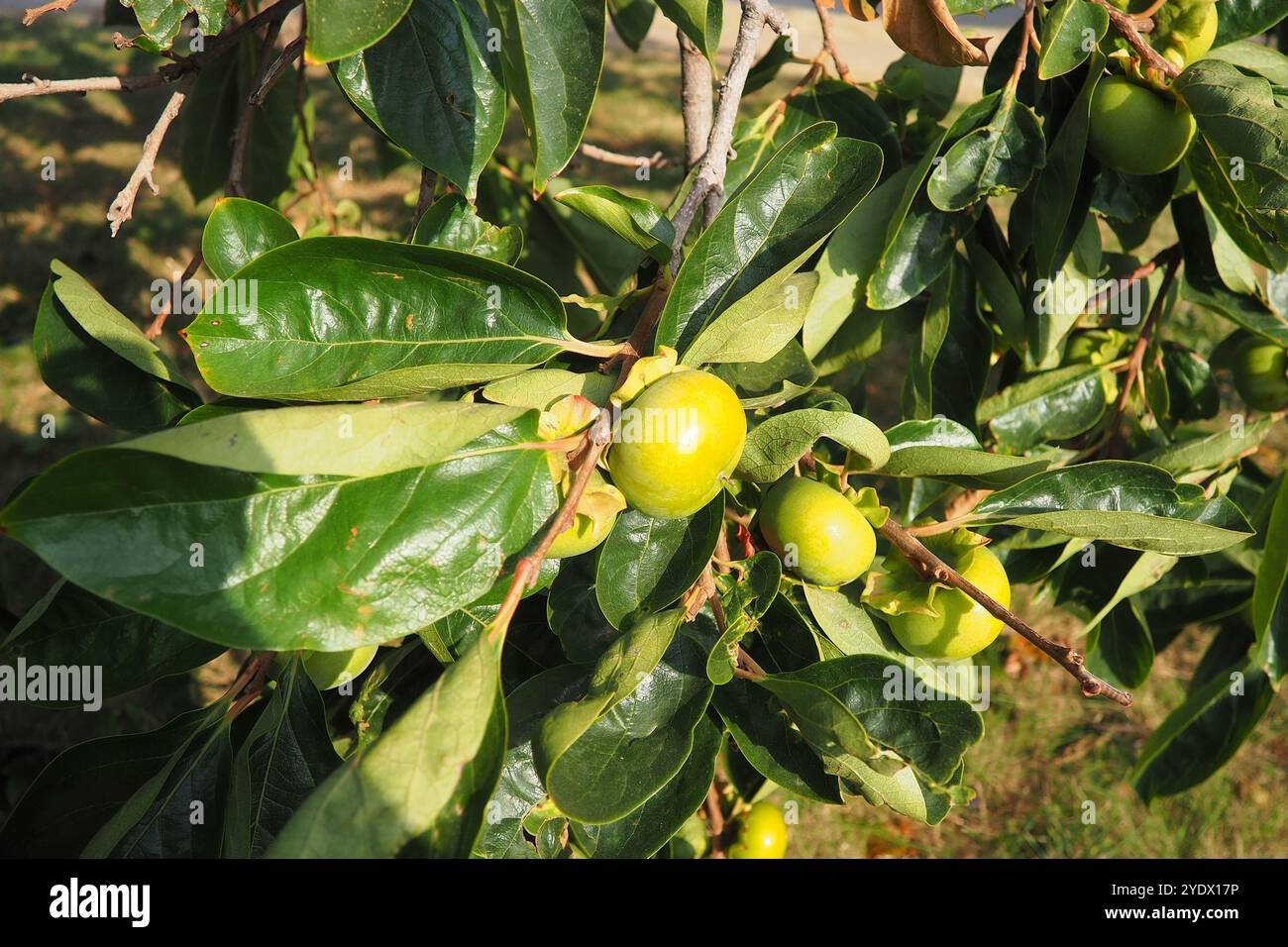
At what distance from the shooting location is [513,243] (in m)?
1.62

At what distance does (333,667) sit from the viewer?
1516 millimetres

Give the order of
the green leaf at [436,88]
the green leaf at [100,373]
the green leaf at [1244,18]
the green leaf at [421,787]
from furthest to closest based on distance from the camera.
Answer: the green leaf at [1244,18] → the green leaf at [100,373] → the green leaf at [436,88] → the green leaf at [421,787]

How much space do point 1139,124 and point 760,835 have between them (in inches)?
68.3

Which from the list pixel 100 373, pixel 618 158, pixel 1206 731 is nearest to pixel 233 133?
pixel 618 158

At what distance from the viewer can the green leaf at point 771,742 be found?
4.50 feet

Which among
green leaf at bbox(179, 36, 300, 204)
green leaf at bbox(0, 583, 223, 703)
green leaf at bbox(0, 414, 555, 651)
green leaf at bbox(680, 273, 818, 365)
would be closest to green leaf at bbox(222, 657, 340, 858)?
green leaf at bbox(0, 583, 223, 703)

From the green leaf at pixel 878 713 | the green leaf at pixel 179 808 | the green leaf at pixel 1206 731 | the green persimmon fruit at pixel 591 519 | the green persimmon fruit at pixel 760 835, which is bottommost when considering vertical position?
the green persimmon fruit at pixel 760 835

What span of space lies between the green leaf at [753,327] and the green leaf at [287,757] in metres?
0.77

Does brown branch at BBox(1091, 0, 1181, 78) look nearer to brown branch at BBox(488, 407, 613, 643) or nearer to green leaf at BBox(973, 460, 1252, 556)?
green leaf at BBox(973, 460, 1252, 556)

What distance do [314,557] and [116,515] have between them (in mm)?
203

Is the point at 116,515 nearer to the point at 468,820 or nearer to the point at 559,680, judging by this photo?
the point at 468,820

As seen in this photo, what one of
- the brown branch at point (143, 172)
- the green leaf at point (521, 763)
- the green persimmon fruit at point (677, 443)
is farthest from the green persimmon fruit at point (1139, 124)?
the brown branch at point (143, 172)

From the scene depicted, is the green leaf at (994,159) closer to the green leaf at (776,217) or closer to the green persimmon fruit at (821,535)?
the green leaf at (776,217)
